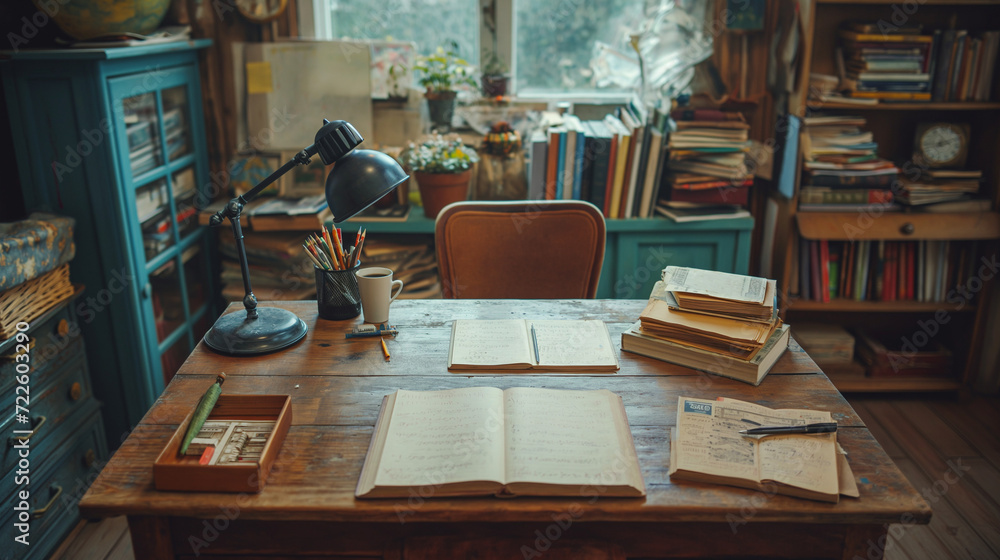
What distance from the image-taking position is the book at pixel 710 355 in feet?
4.35

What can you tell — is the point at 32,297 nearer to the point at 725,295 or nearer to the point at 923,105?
the point at 725,295

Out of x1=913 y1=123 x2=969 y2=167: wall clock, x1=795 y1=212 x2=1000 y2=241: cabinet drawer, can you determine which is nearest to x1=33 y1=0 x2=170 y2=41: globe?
x1=795 y1=212 x2=1000 y2=241: cabinet drawer

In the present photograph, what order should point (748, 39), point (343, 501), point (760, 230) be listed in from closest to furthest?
point (343, 501) → point (748, 39) → point (760, 230)

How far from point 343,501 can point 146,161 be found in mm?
1714

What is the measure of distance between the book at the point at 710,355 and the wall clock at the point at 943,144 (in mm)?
1750

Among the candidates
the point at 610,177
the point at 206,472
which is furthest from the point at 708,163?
the point at 206,472

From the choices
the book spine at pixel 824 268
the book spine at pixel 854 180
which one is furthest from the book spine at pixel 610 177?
the book spine at pixel 824 268

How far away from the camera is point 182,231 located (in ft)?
8.49

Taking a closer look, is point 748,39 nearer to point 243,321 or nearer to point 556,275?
point 556,275

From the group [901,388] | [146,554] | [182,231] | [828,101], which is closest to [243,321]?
[146,554]

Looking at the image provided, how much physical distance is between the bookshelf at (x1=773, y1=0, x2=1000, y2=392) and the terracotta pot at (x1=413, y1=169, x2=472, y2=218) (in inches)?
47.6

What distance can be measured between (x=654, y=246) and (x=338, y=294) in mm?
1406

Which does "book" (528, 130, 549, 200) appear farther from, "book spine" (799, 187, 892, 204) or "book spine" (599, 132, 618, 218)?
"book spine" (799, 187, 892, 204)

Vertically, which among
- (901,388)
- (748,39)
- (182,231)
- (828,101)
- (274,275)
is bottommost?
(901,388)
